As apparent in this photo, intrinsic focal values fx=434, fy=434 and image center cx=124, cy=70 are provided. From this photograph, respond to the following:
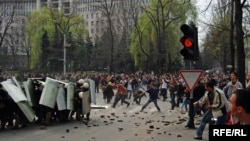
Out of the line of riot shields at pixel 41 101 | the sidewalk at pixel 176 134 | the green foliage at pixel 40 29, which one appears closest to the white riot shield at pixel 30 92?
the line of riot shields at pixel 41 101

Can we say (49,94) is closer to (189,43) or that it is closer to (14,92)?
(14,92)

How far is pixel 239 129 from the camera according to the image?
9.46 ft

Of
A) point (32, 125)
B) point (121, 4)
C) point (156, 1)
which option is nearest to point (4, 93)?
point (32, 125)

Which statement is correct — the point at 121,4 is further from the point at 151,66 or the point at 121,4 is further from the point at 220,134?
the point at 220,134

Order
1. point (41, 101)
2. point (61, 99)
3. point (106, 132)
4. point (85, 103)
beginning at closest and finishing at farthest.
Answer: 1. point (106, 132)
2. point (41, 101)
3. point (61, 99)
4. point (85, 103)

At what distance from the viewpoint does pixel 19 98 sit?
13469mm

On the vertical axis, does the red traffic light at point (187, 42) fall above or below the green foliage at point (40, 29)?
below

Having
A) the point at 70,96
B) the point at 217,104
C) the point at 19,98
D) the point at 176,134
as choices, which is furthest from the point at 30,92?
the point at 217,104

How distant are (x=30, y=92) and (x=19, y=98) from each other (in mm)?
1152

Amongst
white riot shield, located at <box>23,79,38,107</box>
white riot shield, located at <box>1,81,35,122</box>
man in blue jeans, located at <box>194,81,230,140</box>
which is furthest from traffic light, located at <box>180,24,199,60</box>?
white riot shield, located at <box>23,79,38,107</box>

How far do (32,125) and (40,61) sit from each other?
56.4 m

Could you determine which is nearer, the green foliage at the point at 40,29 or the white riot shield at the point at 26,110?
the white riot shield at the point at 26,110

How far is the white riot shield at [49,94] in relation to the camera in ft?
47.2

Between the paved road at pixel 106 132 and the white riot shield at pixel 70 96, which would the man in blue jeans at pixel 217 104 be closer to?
the paved road at pixel 106 132
